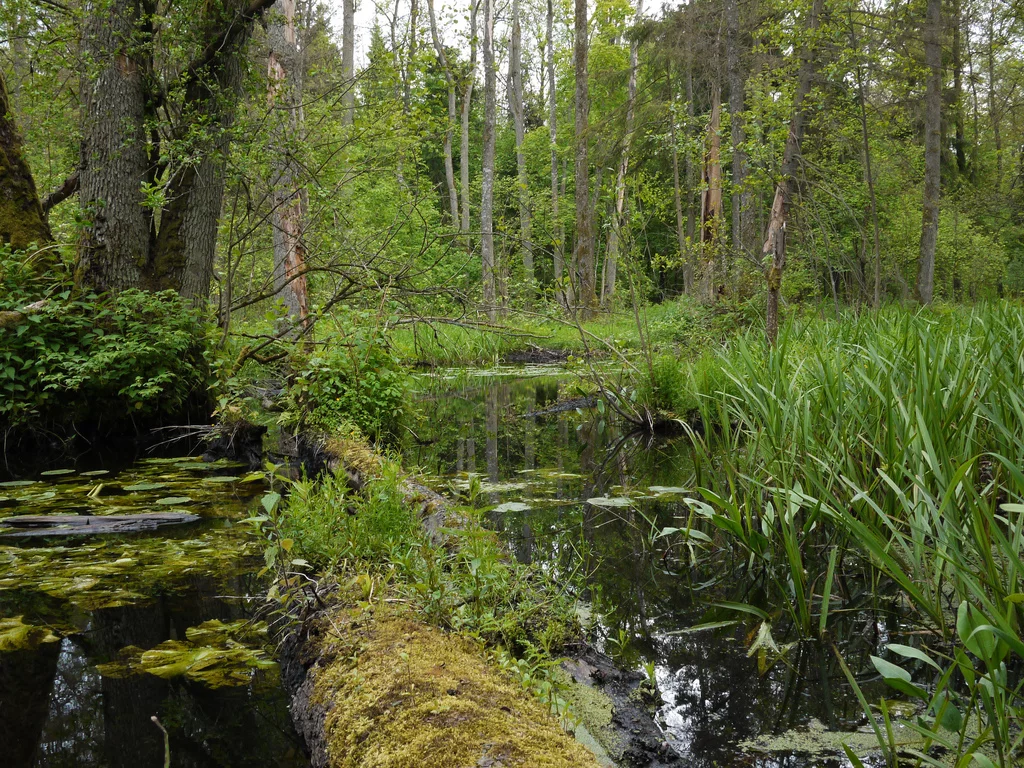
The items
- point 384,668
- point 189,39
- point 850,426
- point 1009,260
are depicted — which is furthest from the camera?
point 1009,260

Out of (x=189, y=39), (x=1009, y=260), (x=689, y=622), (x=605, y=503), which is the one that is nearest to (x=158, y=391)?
(x=189, y=39)

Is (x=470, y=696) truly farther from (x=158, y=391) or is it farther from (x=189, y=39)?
(x=189, y=39)

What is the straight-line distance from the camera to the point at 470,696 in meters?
1.75

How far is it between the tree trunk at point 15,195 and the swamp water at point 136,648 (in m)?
3.69

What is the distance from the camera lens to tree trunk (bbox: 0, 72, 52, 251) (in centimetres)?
706

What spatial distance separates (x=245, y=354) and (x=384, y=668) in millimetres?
5497

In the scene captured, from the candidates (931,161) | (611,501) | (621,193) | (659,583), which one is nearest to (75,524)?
(611,501)

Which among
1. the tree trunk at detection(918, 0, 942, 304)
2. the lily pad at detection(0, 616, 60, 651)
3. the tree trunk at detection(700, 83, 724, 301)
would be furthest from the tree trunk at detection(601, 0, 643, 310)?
the tree trunk at detection(918, 0, 942, 304)

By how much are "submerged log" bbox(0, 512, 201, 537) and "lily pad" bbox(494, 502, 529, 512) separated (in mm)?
2024

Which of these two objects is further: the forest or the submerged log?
the submerged log

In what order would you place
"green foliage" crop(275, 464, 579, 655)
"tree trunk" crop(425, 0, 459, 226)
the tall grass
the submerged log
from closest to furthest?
the tall grass < "green foliage" crop(275, 464, 579, 655) < the submerged log < "tree trunk" crop(425, 0, 459, 226)

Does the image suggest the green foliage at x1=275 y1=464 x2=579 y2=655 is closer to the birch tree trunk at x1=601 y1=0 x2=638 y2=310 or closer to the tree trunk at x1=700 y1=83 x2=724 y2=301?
the birch tree trunk at x1=601 y1=0 x2=638 y2=310

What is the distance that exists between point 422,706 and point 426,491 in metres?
2.11

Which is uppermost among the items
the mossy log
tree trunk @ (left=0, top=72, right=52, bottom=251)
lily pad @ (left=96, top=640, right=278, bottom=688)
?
tree trunk @ (left=0, top=72, right=52, bottom=251)
